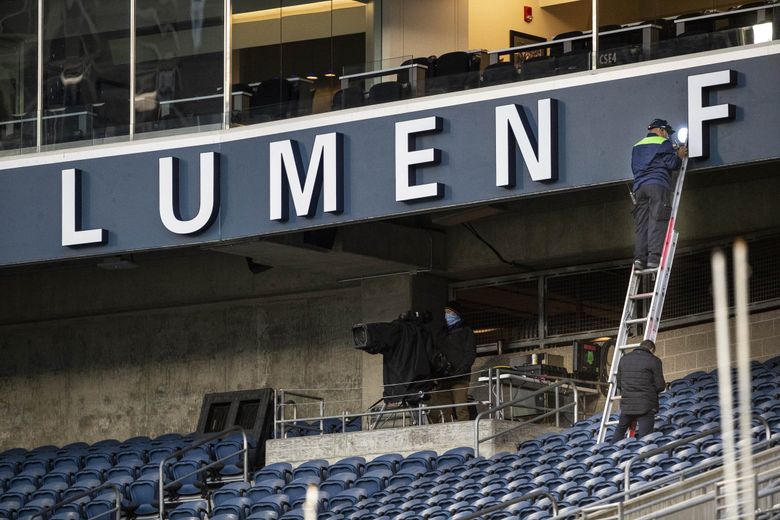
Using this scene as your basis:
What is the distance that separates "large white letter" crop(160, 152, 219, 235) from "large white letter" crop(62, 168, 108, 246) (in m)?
0.91

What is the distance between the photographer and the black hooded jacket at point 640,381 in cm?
1259

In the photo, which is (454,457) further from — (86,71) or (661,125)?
(86,71)

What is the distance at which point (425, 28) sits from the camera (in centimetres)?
1936

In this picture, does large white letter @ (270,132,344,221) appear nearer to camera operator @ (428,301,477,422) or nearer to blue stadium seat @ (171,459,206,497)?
camera operator @ (428,301,477,422)

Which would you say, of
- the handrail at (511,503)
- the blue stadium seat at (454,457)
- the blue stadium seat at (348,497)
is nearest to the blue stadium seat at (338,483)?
the blue stadium seat at (348,497)

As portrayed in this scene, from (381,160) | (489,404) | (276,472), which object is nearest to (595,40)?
(381,160)

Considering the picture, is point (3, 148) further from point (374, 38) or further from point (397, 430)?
point (397, 430)

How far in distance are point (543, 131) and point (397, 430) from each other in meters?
3.45

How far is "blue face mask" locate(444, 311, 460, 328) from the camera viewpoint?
17.0m

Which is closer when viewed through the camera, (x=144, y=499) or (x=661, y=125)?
(x=661, y=125)

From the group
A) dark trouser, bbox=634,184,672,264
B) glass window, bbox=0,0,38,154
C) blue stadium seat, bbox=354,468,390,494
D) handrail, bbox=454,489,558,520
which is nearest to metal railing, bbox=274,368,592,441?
blue stadium seat, bbox=354,468,390,494

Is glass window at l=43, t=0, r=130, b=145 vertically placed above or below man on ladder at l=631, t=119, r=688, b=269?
above

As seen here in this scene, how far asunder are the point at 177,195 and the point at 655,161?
5.94 metres

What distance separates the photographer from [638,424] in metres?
13.0
